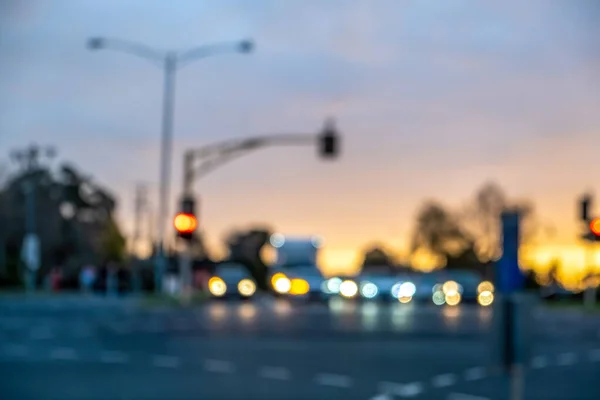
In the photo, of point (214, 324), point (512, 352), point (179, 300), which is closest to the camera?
point (512, 352)

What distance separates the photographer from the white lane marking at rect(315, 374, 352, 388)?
733 inches

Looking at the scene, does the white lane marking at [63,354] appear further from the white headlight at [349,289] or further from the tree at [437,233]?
the tree at [437,233]

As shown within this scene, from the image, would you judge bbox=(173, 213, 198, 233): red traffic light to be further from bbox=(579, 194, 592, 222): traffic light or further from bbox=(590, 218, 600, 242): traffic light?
bbox=(579, 194, 592, 222): traffic light

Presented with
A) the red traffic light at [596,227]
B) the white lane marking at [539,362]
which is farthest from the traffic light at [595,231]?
the white lane marking at [539,362]

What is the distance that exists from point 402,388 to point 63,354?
24.9ft

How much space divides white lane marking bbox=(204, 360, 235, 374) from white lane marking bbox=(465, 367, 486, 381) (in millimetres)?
3807

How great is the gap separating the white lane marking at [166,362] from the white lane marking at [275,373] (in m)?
1.58

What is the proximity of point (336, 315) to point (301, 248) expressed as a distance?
2933cm

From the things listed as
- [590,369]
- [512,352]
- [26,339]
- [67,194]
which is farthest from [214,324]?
[67,194]

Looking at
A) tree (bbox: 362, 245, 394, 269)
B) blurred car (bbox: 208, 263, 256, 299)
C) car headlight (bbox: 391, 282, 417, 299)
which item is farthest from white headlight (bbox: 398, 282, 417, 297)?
tree (bbox: 362, 245, 394, 269)

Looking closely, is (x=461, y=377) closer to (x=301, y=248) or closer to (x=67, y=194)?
(x=301, y=248)

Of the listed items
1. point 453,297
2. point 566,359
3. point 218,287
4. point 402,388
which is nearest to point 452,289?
point 453,297

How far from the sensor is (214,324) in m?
33.5

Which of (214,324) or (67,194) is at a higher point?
(67,194)
